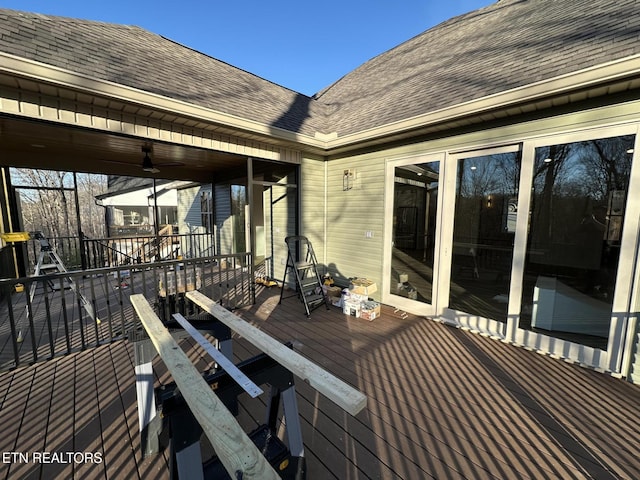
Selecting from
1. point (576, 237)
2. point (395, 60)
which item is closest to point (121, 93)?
point (576, 237)

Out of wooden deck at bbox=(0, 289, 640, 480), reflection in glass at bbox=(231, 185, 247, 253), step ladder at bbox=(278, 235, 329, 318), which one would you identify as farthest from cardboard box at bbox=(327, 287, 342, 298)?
reflection in glass at bbox=(231, 185, 247, 253)

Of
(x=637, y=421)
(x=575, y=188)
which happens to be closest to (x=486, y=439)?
(x=637, y=421)

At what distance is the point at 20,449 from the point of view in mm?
1697

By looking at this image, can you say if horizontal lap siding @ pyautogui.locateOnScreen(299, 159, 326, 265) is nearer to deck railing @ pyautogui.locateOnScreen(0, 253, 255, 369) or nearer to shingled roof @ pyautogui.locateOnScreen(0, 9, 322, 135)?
shingled roof @ pyautogui.locateOnScreen(0, 9, 322, 135)

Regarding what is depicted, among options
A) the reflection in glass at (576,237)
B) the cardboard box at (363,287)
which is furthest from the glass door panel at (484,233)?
the cardboard box at (363,287)

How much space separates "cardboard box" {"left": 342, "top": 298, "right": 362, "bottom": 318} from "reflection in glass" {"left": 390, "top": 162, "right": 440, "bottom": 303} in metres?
0.72

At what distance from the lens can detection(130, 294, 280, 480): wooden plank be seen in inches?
31.4

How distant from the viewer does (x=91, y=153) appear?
491 cm

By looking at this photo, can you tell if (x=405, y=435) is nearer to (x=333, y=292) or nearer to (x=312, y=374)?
(x=312, y=374)

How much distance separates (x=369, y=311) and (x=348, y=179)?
2293mm

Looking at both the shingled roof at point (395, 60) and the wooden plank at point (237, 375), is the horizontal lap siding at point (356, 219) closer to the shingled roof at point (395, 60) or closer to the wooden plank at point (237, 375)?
the shingled roof at point (395, 60)

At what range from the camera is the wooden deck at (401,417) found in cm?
160

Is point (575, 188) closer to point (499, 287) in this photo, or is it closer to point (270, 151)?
point (499, 287)

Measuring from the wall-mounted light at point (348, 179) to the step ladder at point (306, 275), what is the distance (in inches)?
47.2
